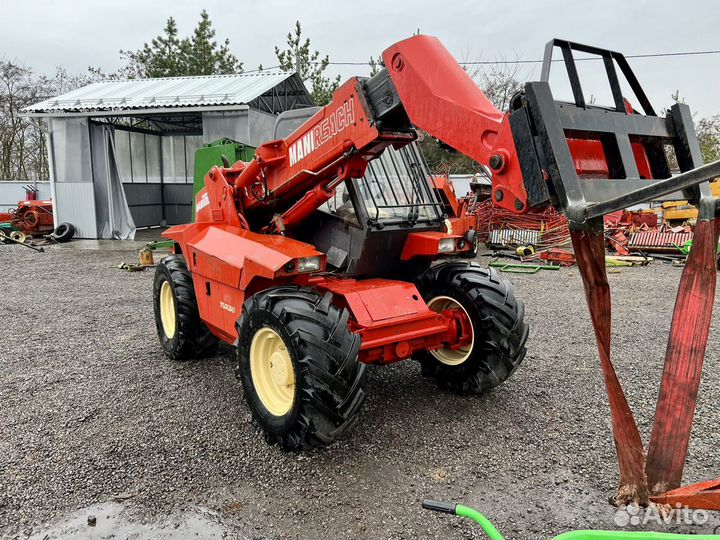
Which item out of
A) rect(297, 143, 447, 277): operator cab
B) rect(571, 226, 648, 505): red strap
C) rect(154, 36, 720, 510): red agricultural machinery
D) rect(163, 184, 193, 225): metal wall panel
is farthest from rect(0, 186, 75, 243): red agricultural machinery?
rect(571, 226, 648, 505): red strap

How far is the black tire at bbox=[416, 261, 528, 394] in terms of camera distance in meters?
3.64

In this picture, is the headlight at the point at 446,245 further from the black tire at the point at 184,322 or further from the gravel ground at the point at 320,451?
the black tire at the point at 184,322

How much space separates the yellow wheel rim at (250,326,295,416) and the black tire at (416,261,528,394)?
1.32 m

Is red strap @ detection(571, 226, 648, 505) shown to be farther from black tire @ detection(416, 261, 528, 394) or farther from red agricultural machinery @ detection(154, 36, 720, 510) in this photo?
black tire @ detection(416, 261, 528, 394)

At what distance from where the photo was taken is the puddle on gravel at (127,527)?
2475mm

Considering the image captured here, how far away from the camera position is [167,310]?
5180mm

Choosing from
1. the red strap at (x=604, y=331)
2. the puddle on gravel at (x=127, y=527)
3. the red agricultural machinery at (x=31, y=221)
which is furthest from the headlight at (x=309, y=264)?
the red agricultural machinery at (x=31, y=221)

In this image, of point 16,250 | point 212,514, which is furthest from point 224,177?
point 16,250

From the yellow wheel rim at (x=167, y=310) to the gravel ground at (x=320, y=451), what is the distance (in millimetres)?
320

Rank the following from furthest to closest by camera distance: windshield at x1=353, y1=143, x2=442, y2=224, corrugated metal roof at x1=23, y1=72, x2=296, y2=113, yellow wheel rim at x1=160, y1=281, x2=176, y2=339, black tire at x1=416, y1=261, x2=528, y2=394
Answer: corrugated metal roof at x1=23, y1=72, x2=296, y2=113, yellow wheel rim at x1=160, y1=281, x2=176, y2=339, windshield at x1=353, y1=143, x2=442, y2=224, black tire at x1=416, y1=261, x2=528, y2=394

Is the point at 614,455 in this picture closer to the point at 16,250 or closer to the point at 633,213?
the point at 633,213

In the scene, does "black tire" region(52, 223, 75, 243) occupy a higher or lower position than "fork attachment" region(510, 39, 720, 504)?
lower

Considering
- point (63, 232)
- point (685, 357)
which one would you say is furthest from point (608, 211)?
point (63, 232)

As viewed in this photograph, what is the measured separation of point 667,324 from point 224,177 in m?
5.43
